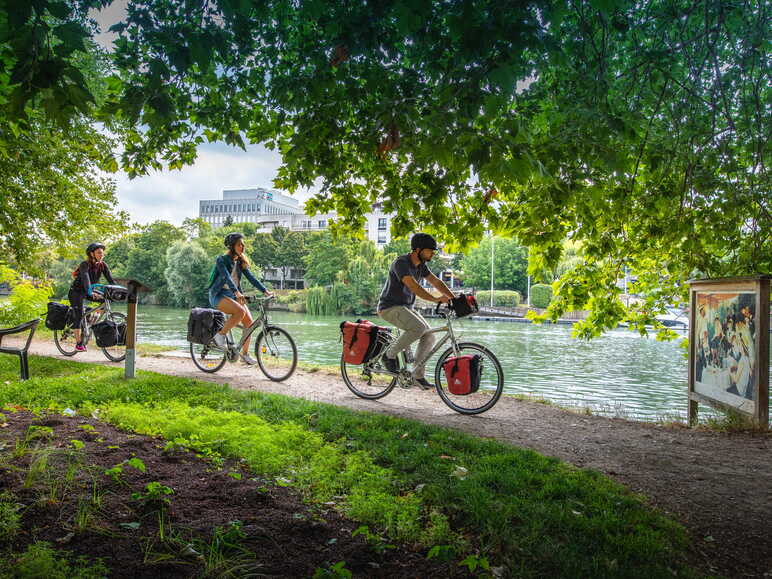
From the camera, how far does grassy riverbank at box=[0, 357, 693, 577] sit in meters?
2.85

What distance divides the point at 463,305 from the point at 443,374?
942mm

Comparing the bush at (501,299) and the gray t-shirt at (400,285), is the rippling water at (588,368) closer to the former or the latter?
the gray t-shirt at (400,285)

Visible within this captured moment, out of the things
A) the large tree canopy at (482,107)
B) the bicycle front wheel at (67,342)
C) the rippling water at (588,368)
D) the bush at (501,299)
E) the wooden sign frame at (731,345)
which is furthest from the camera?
the bush at (501,299)

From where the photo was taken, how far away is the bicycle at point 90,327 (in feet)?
31.5

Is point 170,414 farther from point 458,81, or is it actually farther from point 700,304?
point 700,304

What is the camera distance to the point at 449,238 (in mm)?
6961

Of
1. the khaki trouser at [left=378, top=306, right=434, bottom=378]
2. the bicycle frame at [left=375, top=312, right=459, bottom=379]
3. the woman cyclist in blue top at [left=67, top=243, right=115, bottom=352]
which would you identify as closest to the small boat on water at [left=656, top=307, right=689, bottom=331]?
the bicycle frame at [left=375, top=312, right=459, bottom=379]

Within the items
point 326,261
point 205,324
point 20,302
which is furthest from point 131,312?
point 326,261

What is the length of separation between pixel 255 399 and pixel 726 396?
18.1 feet

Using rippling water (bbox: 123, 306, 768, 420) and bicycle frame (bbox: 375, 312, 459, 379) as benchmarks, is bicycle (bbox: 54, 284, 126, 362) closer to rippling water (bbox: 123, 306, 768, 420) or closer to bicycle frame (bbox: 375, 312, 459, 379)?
bicycle frame (bbox: 375, 312, 459, 379)

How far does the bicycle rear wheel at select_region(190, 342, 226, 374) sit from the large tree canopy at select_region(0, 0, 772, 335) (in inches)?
124

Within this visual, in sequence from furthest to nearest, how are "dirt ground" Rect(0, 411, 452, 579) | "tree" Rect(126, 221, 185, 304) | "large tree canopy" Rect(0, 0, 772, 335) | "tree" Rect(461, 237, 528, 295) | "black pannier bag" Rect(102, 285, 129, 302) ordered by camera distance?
"tree" Rect(461, 237, 528, 295) → "tree" Rect(126, 221, 185, 304) → "black pannier bag" Rect(102, 285, 129, 302) → "large tree canopy" Rect(0, 0, 772, 335) → "dirt ground" Rect(0, 411, 452, 579)

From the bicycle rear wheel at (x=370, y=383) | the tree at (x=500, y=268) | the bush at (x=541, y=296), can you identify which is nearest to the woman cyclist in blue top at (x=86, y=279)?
the bicycle rear wheel at (x=370, y=383)

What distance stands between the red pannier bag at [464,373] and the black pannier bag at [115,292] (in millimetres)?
5620
